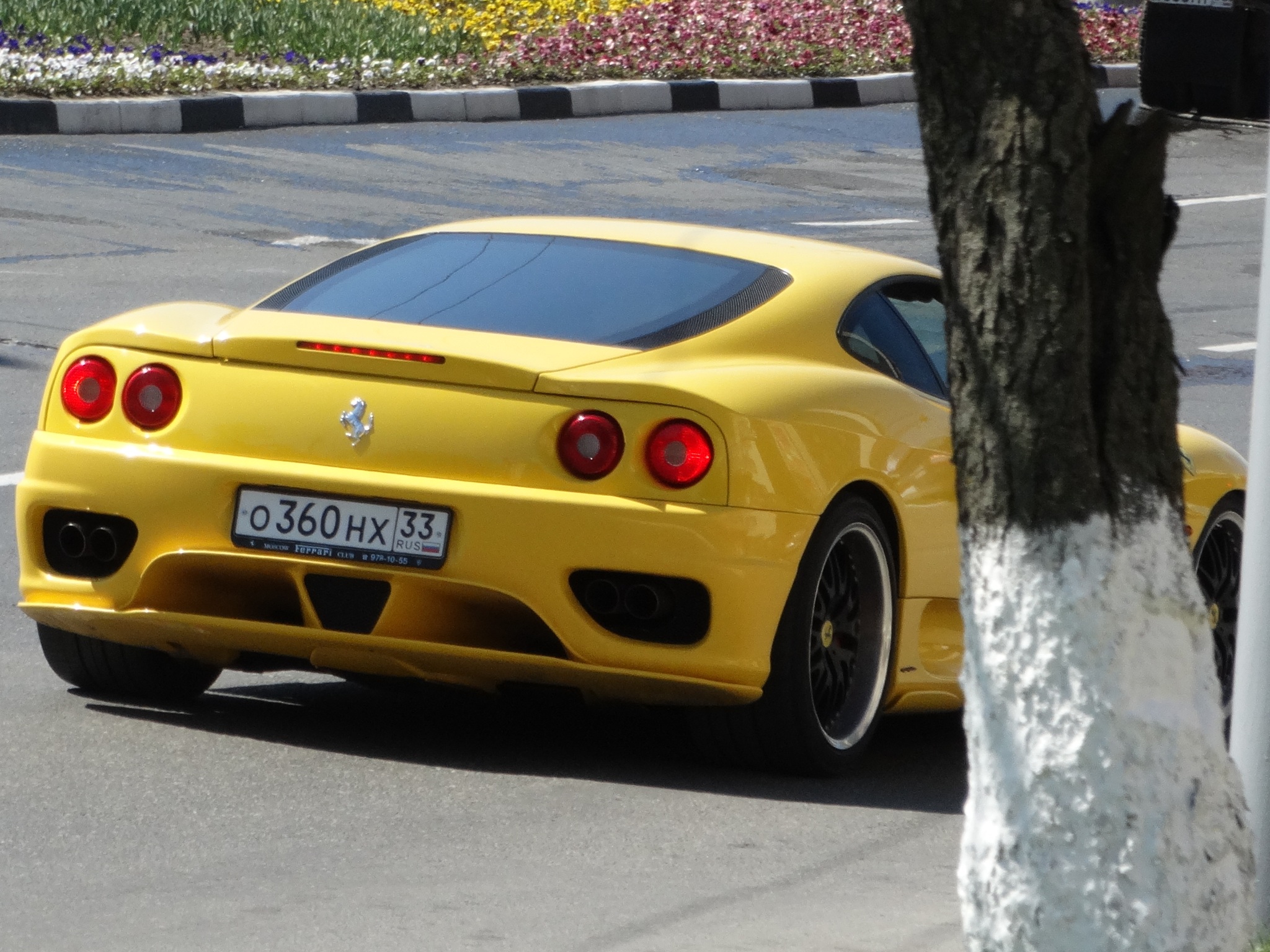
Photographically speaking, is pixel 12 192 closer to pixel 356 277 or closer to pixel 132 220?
pixel 132 220

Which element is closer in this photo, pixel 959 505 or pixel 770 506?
pixel 959 505

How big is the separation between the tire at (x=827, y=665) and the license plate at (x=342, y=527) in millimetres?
747

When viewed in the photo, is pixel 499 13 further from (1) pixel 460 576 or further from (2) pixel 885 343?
(1) pixel 460 576

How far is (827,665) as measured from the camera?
550 cm

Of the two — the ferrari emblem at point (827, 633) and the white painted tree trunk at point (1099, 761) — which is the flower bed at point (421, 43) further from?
the white painted tree trunk at point (1099, 761)

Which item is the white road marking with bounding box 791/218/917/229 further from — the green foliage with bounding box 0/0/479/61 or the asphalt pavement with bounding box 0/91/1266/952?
the asphalt pavement with bounding box 0/91/1266/952

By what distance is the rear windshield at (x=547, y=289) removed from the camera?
18.2 feet

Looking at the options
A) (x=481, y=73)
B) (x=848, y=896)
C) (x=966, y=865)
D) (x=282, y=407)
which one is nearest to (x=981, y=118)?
(x=966, y=865)

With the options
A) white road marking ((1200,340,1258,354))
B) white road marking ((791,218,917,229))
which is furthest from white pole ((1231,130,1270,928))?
white road marking ((791,218,917,229))

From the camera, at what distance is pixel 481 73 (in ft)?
69.6

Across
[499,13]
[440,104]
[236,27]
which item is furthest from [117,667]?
[499,13]

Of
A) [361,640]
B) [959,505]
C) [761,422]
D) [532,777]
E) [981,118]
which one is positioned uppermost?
[981,118]

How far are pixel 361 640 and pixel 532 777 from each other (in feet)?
1.56

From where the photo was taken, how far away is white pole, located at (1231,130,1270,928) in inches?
156
